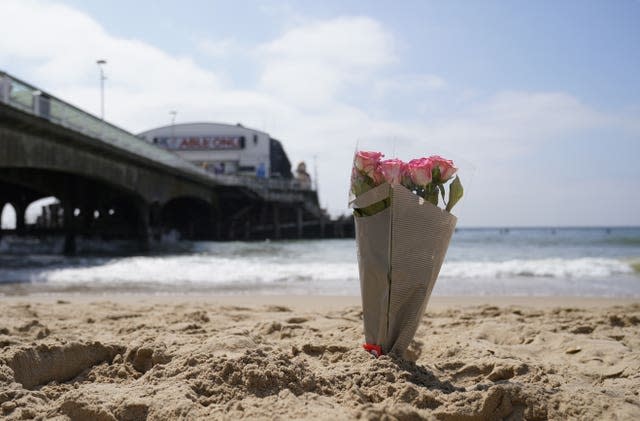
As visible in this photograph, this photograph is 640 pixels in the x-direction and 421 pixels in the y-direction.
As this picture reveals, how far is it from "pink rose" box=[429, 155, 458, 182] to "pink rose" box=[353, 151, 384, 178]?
0.24m

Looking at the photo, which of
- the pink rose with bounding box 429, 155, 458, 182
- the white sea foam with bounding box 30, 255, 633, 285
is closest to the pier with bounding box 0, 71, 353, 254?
the white sea foam with bounding box 30, 255, 633, 285

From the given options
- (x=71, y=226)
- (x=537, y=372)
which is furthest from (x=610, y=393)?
(x=71, y=226)

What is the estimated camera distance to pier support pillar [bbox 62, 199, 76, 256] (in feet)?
63.0

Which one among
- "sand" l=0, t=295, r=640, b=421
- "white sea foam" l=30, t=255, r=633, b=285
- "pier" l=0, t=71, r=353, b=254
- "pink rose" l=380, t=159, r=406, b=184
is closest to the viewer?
"sand" l=0, t=295, r=640, b=421

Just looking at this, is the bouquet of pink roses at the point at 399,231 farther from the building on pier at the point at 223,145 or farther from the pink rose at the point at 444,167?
the building on pier at the point at 223,145

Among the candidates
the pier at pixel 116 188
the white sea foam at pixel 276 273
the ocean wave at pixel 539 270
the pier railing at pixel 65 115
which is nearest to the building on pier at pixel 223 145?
the pier at pixel 116 188

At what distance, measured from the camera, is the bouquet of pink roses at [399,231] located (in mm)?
2211

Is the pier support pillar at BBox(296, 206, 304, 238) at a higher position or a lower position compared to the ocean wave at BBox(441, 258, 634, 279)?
higher

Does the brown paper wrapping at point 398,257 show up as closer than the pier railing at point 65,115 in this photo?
Yes

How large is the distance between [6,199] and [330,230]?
74.5 ft

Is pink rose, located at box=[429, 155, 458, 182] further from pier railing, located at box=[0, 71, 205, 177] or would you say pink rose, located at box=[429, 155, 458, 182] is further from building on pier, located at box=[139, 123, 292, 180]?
building on pier, located at box=[139, 123, 292, 180]

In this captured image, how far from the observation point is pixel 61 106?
13.6m

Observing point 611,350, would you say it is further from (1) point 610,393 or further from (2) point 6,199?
(2) point 6,199

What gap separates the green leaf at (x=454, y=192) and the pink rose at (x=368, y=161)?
0.35 m
